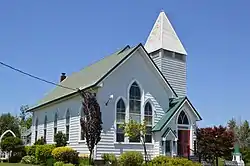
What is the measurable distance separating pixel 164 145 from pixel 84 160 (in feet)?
25.3

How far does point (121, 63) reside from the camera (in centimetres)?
3139

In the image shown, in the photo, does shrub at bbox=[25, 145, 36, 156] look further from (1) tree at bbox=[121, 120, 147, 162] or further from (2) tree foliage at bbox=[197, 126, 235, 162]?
(2) tree foliage at bbox=[197, 126, 235, 162]

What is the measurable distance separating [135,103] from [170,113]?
3283 millimetres

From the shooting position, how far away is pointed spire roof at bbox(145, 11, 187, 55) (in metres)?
42.2

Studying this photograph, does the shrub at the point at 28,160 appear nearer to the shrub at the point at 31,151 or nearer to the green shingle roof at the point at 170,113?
the shrub at the point at 31,151

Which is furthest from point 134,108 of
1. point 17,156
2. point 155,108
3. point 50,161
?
point 17,156

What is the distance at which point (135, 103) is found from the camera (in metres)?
32.0

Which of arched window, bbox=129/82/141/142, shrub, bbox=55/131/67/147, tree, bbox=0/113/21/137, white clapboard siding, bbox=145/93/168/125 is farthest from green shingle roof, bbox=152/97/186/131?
tree, bbox=0/113/21/137

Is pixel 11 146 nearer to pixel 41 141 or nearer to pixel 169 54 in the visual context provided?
pixel 41 141

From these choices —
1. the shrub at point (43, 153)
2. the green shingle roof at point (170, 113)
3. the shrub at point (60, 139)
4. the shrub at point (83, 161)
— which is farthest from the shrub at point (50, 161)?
the green shingle roof at point (170, 113)

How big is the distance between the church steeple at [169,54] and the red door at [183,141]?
848cm

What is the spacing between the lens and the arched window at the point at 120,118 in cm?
3044

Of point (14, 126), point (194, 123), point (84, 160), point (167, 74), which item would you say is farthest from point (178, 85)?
point (14, 126)

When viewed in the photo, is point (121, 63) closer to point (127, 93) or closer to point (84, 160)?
point (127, 93)
